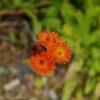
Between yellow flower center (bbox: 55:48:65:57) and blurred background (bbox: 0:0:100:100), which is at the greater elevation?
yellow flower center (bbox: 55:48:65:57)

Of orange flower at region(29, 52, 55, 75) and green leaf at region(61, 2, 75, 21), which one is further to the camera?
green leaf at region(61, 2, 75, 21)

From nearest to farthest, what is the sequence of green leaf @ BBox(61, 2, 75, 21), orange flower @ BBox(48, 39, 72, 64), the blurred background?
orange flower @ BBox(48, 39, 72, 64) → the blurred background → green leaf @ BBox(61, 2, 75, 21)

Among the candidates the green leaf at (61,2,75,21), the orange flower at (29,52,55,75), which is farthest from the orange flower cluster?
the green leaf at (61,2,75,21)

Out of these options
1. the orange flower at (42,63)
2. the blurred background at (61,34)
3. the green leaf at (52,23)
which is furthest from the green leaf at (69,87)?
the orange flower at (42,63)

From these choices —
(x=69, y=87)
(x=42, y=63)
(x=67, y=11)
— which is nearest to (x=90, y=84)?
(x=69, y=87)

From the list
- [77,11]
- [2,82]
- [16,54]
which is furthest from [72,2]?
[2,82]

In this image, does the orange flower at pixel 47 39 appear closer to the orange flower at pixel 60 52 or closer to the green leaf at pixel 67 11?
the orange flower at pixel 60 52

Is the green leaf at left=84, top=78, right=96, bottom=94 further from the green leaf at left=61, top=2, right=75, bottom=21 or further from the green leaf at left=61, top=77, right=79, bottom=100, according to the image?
the green leaf at left=61, top=2, right=75, bottom=21
